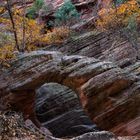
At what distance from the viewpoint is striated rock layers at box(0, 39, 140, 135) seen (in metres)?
17.2

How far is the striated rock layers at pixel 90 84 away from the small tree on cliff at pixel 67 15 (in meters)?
17.5

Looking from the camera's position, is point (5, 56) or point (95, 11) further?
point (95, 11)

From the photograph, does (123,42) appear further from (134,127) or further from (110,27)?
(134,127)

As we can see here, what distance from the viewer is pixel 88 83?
1764 cm

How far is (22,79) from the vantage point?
18797 mm

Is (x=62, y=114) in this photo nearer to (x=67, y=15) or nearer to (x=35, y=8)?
(x=67, y=15)

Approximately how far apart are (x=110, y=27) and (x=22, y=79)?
42.5 feet

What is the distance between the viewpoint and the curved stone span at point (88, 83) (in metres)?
17.2

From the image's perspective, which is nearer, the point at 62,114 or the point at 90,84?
the point at 90,84

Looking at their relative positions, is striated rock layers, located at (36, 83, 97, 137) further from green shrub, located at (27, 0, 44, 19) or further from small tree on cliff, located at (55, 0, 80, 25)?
green shrub, located at (27, 0, 44, 19)

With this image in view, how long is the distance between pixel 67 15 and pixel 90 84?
66.2ft

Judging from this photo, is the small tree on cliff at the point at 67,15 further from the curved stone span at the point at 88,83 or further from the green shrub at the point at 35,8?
the curved stone span at the point at 88,83

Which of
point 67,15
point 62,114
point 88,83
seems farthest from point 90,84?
point 67,15

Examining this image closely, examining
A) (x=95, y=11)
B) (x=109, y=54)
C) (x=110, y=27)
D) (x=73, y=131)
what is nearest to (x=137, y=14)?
(x=110, y=27)
